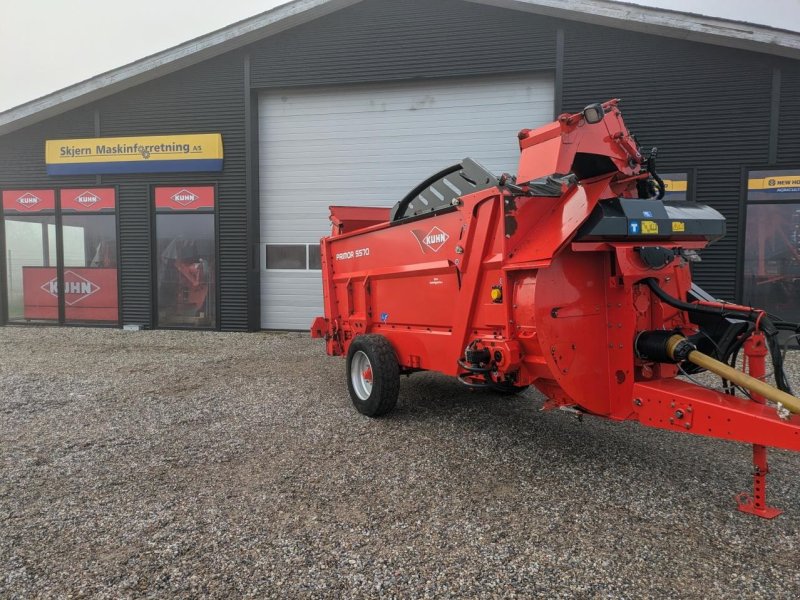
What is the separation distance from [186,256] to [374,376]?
321 inches

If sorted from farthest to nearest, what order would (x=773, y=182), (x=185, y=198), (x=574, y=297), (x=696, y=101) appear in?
(x=185, y=198) < (x=696, y=101) < (x=773, y=182) < (x=574, y=297)

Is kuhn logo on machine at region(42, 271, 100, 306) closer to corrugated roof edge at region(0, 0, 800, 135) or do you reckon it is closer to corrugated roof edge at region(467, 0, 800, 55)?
corrugated roof edge at region(0, 0, 800, 135)

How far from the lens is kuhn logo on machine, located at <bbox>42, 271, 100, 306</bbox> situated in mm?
12133

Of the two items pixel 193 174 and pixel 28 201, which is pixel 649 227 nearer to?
pixel 193 174

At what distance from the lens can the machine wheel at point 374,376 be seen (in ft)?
16.7

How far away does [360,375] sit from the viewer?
5562 millimetres

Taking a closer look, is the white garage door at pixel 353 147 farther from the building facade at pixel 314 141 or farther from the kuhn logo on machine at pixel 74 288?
the kuhn logo on machine at pixel 74 288

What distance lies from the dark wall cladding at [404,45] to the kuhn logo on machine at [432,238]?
6692 mm

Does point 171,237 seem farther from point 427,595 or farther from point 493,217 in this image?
point 427,595

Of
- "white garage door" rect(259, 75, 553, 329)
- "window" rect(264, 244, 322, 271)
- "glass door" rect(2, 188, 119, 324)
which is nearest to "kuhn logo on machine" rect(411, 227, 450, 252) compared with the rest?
"white garage door" rect(259, 75, 553, 329)

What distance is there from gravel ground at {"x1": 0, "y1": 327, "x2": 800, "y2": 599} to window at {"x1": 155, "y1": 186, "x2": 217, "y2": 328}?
573cm

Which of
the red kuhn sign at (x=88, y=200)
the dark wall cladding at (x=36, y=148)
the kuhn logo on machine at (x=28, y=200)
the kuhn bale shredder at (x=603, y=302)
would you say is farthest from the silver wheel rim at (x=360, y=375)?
the kuhn logo on machine at (x=28, y=200)

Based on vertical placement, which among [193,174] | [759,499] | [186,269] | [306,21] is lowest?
[759,499]

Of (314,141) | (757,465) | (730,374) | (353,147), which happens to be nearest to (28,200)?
(314,141)
